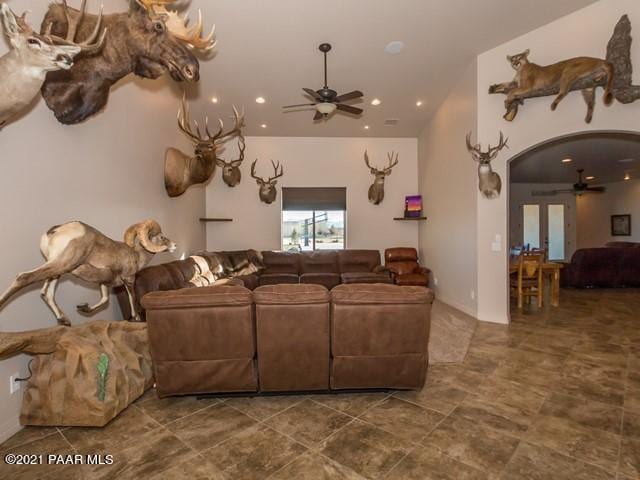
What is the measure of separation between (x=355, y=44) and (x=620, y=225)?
35.3ft

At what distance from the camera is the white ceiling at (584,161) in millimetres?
6055

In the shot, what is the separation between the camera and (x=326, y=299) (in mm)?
2326

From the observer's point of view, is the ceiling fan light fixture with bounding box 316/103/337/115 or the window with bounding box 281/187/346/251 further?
the window with bounding box 281/187/346/251

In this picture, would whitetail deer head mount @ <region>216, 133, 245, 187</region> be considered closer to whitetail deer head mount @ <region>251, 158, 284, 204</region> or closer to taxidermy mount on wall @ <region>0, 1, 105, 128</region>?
whitetail deer head mount @ <region>251, 158, 284, 204</region>

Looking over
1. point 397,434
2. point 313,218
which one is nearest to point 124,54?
point 397,434

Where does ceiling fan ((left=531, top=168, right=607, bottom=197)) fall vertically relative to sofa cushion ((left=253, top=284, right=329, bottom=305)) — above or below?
above

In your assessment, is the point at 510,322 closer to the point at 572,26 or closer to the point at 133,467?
the point at 572,26

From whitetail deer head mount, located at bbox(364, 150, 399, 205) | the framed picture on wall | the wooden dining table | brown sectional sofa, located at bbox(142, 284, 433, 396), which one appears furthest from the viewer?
the framed picture on wall

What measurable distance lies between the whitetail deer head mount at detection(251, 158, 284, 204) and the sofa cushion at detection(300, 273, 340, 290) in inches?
81.8

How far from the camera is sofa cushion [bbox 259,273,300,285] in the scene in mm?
5875

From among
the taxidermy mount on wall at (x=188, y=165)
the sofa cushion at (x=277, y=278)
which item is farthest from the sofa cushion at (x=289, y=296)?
the sofa cushion at (x=277, y=278)

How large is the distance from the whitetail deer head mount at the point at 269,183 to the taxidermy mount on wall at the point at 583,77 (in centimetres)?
452

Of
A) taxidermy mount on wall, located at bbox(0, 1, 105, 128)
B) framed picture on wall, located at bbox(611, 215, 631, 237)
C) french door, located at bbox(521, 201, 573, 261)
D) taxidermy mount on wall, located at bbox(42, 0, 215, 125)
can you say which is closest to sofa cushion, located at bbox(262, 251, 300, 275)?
taxidermy mount on wall, located at bbox(42, 0, 215, 125)

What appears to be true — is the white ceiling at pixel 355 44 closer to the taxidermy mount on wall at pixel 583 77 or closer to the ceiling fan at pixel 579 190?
the taxidermy mount on wall at pixel 583 77
